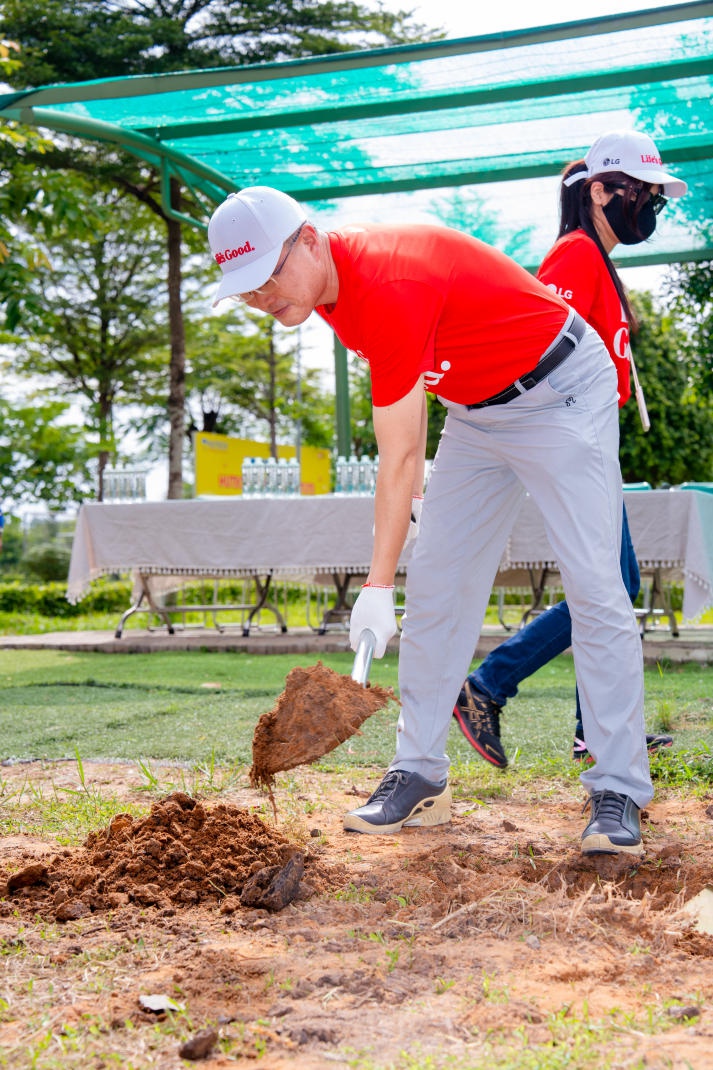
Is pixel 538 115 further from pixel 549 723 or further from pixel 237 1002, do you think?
pixel 237 1002

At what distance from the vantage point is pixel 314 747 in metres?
2.42

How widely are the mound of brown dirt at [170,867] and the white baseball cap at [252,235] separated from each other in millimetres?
1162

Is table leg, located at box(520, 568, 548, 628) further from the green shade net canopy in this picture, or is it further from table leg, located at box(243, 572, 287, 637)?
the green shade net canopy

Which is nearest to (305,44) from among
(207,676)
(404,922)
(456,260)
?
(207,676)

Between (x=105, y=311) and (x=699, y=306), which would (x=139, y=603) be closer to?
(x=699, y=306)

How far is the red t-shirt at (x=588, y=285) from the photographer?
9.78 feet

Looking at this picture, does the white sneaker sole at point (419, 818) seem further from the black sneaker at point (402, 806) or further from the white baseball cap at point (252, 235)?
the white baseball cap at point (252, 235)

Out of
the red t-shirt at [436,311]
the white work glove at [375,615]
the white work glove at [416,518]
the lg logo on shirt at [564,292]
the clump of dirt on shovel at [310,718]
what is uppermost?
the lg logo on shirt at [564,292]

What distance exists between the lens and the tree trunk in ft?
43.3

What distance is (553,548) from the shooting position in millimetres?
2564

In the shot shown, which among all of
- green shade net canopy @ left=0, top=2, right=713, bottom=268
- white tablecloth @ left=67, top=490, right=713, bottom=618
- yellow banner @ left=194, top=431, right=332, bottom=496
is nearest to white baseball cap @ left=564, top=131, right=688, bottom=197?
white tablecloth @ left=67, top=490, right=713, bottom=618

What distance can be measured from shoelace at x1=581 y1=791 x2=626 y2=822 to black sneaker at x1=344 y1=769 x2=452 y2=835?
43cm

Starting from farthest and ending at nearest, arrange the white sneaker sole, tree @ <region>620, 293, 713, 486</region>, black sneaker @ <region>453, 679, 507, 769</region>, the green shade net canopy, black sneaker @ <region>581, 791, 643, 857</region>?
tree @ <region>620, 293, 713, 486</region>, the green shade net canopy, black sneaker @ <region>453, 679, 507, 769</region>, the white sneaker sole, black sneaker @ <region>581, 791, 643, 857</region>

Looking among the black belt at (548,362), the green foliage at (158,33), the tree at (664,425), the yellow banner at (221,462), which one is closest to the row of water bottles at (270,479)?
the yellow banner at (221,462)
